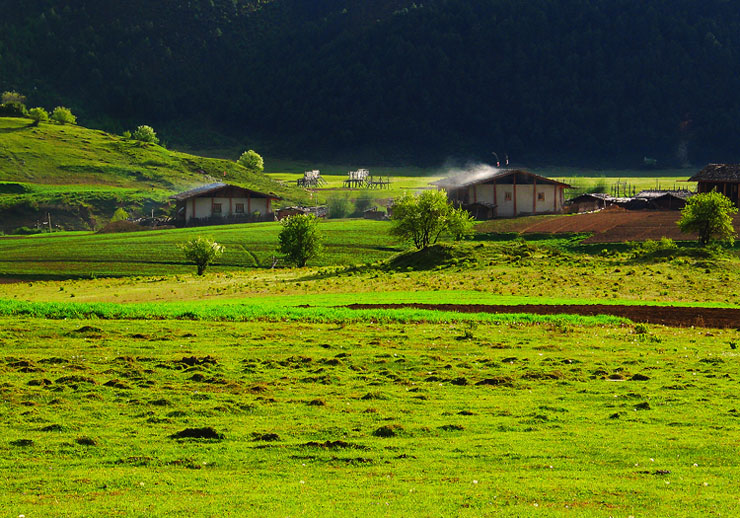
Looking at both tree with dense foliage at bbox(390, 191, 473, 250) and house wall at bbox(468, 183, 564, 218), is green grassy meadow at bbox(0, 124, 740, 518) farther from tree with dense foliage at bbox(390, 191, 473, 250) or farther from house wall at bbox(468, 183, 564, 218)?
house wall at bbox(468, 183, 564, 218)

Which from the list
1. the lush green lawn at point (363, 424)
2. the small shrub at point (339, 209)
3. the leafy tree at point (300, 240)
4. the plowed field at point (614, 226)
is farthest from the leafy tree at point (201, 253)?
the small shrub at point (339, 209)

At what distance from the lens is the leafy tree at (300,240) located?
105m

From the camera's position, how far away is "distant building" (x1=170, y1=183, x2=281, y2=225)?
15612cm

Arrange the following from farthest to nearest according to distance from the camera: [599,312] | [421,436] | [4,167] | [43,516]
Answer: [4,167] < [599,312] < [421,436] < [43,516]

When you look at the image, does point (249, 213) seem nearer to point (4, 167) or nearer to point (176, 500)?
point (4, 167)

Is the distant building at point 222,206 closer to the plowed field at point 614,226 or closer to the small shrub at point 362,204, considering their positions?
the small shrub at point 362,204

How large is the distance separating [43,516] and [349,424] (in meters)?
9.47

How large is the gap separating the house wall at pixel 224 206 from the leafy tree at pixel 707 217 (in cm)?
8185

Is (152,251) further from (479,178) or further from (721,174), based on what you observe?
(721,174)

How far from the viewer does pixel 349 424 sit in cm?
2414

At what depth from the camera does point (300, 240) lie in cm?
10494

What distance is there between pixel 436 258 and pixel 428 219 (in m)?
18.3

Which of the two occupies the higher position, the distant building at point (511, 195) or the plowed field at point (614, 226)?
the distant building at point (511, 195)

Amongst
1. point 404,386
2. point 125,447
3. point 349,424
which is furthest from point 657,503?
point 404,386
